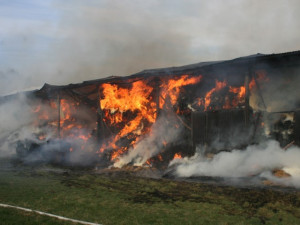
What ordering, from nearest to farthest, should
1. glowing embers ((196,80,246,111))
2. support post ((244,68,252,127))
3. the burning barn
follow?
the burning barn < support post ((244,68,252,127)) < glowing embers ((196,80,246,111))

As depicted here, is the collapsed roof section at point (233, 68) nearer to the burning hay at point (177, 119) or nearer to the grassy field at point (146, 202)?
the burning hay at point (177, 119)

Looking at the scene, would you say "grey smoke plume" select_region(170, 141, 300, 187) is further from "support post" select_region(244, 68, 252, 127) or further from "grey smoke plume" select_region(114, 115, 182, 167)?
"grey smoke plume" select_region(114, 115, 182, 167)

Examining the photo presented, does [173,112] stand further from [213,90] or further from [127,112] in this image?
[127,112]

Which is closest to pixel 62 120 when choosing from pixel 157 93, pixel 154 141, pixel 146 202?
pixel 154 141

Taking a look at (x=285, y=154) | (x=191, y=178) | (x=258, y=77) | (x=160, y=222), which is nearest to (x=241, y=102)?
(x=258, y=77)

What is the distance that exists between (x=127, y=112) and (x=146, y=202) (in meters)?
10.0

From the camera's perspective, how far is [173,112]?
52.3ft

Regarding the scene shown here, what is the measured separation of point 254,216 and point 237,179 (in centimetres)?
464

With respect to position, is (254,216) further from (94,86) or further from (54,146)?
(54,146)

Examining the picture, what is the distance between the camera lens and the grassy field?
662 cm

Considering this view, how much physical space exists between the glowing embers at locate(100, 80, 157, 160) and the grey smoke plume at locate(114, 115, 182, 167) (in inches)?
20.3

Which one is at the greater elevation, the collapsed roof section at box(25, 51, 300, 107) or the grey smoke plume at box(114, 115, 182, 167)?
the collapsed roof section at box(25, 51, 300, 107)

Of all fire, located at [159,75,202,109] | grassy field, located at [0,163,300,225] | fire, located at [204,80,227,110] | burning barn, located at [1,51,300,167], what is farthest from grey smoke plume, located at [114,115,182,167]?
grassy field, located at [0,163,300,225]

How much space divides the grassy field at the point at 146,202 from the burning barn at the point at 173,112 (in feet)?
12.7
